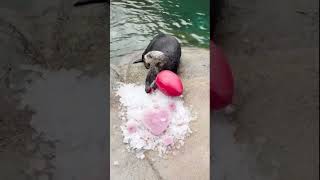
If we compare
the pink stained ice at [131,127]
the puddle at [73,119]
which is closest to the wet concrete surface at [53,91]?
the puddle at [73,119]

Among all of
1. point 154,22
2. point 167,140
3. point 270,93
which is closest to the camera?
point 167,140

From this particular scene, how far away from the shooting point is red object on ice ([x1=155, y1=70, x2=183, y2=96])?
212 centimetres

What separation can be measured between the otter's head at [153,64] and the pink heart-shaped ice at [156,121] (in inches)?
4.9

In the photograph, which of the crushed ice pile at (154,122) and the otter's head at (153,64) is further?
the otter's head at (153,64)

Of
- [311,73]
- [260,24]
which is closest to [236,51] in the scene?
[260,24]

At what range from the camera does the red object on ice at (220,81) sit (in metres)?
2.15

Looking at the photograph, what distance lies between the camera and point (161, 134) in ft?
6.72

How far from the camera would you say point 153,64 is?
2.21m

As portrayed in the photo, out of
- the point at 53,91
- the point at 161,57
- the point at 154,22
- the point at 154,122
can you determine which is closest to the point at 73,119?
the point at 53,91

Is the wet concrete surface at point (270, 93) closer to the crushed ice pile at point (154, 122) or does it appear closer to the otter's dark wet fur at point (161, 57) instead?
the crushed ice pile at point (154, 122)

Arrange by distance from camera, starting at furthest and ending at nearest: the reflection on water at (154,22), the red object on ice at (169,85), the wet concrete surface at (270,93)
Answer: the reflection on water at (154,22) → the red object on ice at (169,85) → the wet concrete surface at (270,93)

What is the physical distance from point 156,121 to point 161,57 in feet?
1.02

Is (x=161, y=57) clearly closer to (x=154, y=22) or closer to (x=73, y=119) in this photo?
(x=154, y=22)

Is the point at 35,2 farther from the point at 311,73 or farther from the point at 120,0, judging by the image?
the point at 311,73
